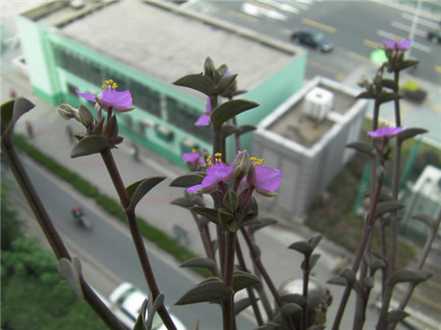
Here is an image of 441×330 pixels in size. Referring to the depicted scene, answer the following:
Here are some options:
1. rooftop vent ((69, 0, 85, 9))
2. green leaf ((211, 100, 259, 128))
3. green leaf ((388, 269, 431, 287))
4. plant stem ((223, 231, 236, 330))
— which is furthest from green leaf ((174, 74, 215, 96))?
rooftop vent ((69, 0, 85, 9))

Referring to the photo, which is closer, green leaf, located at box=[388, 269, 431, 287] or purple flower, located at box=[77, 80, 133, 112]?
purple flower, located at box=[77, 80, 133, 112]

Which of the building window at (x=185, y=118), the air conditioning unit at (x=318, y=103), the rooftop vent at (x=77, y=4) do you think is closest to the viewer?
the air conditioning unit at (x=318, y=103)

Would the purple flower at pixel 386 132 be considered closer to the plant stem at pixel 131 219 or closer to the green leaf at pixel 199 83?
the green leaf at pixel 199 83

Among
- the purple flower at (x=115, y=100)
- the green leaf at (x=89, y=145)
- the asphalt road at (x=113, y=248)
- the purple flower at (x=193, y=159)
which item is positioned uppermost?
the purple flower at (x=115, y=100)

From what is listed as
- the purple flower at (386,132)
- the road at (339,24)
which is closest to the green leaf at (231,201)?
the purple flower at (386,132)

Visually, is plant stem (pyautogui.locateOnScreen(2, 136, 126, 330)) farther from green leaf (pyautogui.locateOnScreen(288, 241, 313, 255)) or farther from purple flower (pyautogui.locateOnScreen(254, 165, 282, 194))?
green leaf (pyautogui.locateOnScreen(288, 241, 313, 255))

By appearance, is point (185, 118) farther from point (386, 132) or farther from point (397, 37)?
point (397, 37)
